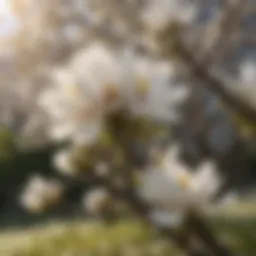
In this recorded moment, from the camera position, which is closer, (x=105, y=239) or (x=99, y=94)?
(x=99, y=94)

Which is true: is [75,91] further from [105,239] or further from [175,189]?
[105,239]

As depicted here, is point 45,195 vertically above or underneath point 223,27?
underneath

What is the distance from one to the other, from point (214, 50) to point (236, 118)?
0.25 ft

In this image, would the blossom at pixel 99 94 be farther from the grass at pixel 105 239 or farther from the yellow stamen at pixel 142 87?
the grass at pixel 105 239

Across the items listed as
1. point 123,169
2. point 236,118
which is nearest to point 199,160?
point 236,118

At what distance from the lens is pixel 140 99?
1.28 feet

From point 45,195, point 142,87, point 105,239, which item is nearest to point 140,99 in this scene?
point 142,87

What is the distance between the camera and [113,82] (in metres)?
0.38

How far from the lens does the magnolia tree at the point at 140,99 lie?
390 millimetres

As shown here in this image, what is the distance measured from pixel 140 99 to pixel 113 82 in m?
0.03

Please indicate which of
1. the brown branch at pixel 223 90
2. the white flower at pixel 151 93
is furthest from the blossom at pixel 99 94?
the brown branch at pixel 223 90

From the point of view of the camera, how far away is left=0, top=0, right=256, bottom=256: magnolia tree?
390 mm

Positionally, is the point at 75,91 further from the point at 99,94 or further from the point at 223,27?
the point at 223,27

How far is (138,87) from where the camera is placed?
0.39 meters
